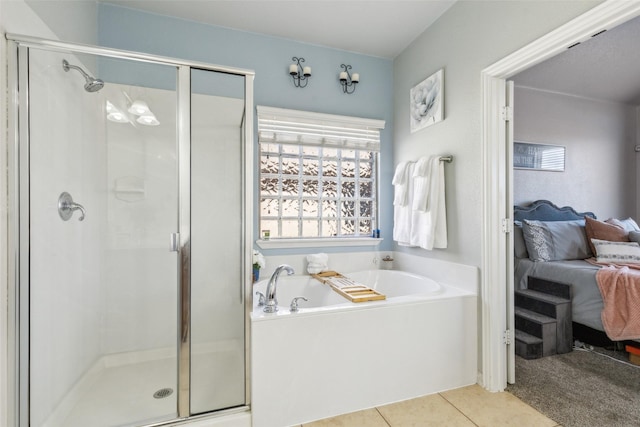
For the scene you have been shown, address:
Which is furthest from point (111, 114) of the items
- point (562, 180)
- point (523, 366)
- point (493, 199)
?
point (562, 180)

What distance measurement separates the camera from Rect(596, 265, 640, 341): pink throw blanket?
218cm

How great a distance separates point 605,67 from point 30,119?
4885mm

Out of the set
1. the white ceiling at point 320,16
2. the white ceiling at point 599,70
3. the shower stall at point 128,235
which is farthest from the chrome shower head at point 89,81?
the white ceiling at point 599,70

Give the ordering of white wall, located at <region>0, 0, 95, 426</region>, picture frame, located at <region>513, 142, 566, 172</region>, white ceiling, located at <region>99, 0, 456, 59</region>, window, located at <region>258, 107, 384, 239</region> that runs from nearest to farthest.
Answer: white wall, located at <region>0, 0, 95, 426</region>, white ceiling, located at <region>99, 0, 456, 59</region>, window, located at <region>258, 107, 384, 239</region>, picture frame, located at <region>513, 142, 566, 172</region>

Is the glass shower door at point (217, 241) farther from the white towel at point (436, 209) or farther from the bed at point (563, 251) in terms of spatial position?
the bed at point (563, 251)

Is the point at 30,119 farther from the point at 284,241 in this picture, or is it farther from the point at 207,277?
the point at 284,241

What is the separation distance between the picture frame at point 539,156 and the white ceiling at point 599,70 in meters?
0.70

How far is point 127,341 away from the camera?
1.93m

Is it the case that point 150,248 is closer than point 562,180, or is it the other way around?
point 150,248

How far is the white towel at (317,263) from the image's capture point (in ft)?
8.93

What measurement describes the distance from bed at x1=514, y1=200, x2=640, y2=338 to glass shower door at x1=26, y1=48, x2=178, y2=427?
3.02 m

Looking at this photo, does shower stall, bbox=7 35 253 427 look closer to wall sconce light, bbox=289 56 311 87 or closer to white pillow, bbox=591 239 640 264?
wall sconce light, bbox=289 56 311 87

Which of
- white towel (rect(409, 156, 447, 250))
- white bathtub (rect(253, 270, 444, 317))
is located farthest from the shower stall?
white towel (rect(409, 156, 447, 250))

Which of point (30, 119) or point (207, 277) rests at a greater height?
point (30, 119)
